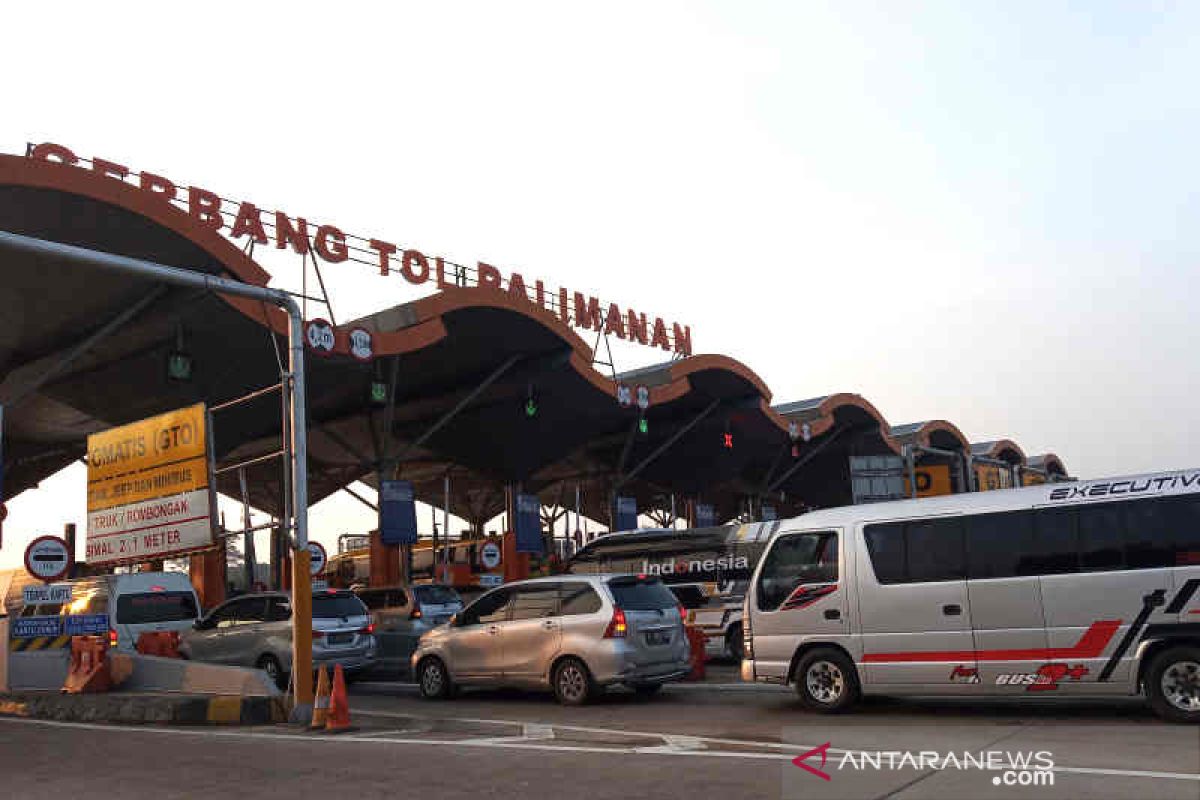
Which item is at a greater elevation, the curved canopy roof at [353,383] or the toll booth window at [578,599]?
the curved canopy roof at [353,383]

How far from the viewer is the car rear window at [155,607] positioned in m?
19.1

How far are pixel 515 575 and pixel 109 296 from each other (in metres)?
16.5

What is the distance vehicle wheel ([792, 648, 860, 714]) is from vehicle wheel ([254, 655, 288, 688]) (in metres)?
9.25

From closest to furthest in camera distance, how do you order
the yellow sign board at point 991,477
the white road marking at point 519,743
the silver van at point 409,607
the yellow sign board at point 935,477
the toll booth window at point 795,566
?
the white road marking at point 519,743, the toll booth window at point 795,566, the silver van at point 409,607, the yellow sign board at point 935,477, the yellow sign board at point 991,477

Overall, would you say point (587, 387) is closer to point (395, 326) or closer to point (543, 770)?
point (395, 326)

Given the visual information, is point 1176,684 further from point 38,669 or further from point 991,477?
point 991,477

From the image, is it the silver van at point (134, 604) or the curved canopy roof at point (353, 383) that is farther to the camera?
the curved canopy roof at point (353, 383)

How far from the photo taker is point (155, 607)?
19.7m

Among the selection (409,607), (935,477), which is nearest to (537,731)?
(409,607)

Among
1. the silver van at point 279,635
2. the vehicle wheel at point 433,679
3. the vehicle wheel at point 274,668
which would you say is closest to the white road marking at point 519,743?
the vehicle wheel at point 433,679

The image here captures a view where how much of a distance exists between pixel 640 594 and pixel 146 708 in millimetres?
6386

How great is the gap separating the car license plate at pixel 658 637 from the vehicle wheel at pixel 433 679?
135 inches

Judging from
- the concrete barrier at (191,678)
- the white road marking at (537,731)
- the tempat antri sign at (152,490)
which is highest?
the tempat antri sign at (152,490)

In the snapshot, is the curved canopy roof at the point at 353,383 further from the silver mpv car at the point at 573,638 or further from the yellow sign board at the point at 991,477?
the silver mpv car at the point at 573,638
